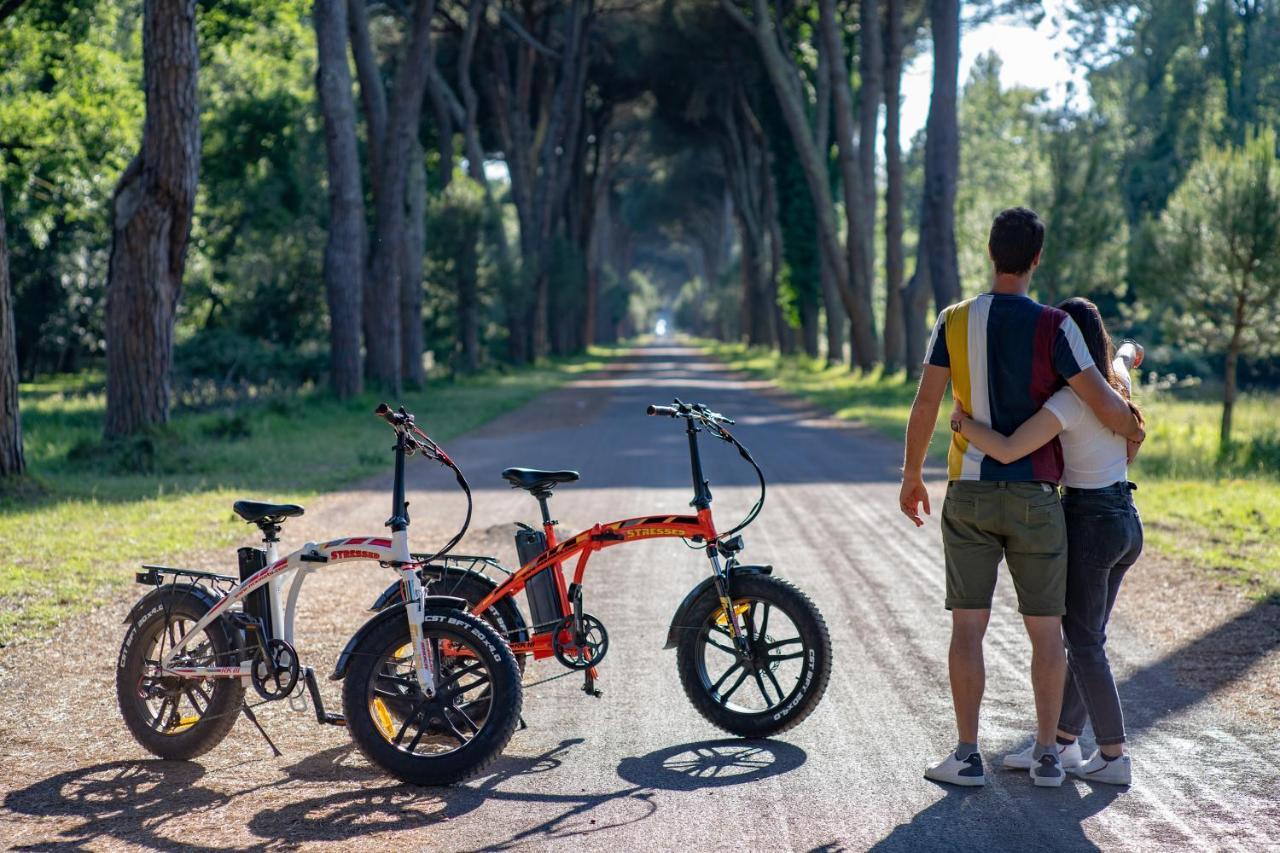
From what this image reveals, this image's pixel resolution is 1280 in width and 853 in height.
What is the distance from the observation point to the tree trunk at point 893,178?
35.1 m

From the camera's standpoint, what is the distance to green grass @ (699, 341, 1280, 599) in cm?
1055

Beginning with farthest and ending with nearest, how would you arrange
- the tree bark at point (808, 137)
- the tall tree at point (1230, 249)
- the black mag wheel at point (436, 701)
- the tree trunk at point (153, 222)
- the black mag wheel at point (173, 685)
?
1. the tree bark at point (808, 137)
2. the tall tree at point (1230, 249)
3. the tree trunk at point (153, 222)
4. the black mag wheel at point (173, 685)
5. the black mag wheel at point (436, 701)

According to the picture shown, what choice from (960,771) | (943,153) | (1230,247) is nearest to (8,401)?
(960,771)

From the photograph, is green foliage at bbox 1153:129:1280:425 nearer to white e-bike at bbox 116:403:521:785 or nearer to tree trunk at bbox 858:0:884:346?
tree trunk at bbox 858:0:884:346

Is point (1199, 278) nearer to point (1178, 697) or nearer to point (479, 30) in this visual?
point (1178, 697)

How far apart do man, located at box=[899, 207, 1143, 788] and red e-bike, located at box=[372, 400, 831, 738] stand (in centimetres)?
78

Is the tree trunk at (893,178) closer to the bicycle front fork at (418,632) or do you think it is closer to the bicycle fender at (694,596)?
the bicycle fender at (694,596)

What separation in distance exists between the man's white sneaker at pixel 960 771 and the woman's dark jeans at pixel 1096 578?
1.49 ft

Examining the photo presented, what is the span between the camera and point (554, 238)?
179 ft

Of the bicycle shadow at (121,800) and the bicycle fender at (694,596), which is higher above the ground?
the bicycle fender at (694,596)

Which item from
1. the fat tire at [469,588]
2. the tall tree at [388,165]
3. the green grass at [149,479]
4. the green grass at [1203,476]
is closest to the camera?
the fat tire at [469,588]

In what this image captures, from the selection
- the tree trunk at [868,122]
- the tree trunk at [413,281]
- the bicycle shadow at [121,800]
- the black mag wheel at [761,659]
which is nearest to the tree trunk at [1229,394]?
the black mag wheel at [761,659]

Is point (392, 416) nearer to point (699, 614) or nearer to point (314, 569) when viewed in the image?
point (314, 569)

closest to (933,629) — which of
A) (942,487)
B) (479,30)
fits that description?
(942,487)
